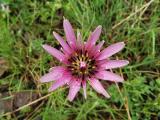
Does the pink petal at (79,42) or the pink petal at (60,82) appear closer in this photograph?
the pink petal at (60,82)

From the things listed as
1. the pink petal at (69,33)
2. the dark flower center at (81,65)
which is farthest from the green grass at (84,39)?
the pink petal at (69,33)

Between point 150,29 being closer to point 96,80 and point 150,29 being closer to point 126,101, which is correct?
point 126,101

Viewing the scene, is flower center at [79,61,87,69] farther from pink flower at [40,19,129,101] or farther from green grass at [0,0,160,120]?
green grass at [0,0,160,120]

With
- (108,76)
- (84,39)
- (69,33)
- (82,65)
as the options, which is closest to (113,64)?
(108,76)

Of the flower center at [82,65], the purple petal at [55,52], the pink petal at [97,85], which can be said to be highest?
the purple petal at [55,52]

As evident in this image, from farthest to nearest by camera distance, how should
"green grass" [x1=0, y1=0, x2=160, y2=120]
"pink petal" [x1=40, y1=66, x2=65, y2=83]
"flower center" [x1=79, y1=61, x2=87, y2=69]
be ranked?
"green grass" [x1=0, y1=0, x2=160, y2=120], "flower center" [x1=79, y1=61, x2=87, y2=69], "pink petal" [x1=40, y1=66, x2=65, y2=83]

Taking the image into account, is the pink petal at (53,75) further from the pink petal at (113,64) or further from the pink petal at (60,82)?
the pink petal at (113,64)

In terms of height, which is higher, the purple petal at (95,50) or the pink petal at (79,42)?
the pink petal at (79,42)

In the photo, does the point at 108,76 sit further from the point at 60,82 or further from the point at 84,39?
the point at 84,39

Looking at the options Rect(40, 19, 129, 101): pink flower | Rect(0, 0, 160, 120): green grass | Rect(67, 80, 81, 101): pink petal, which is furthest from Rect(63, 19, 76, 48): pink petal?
Rect(0, 0, 160, 120): green grass
